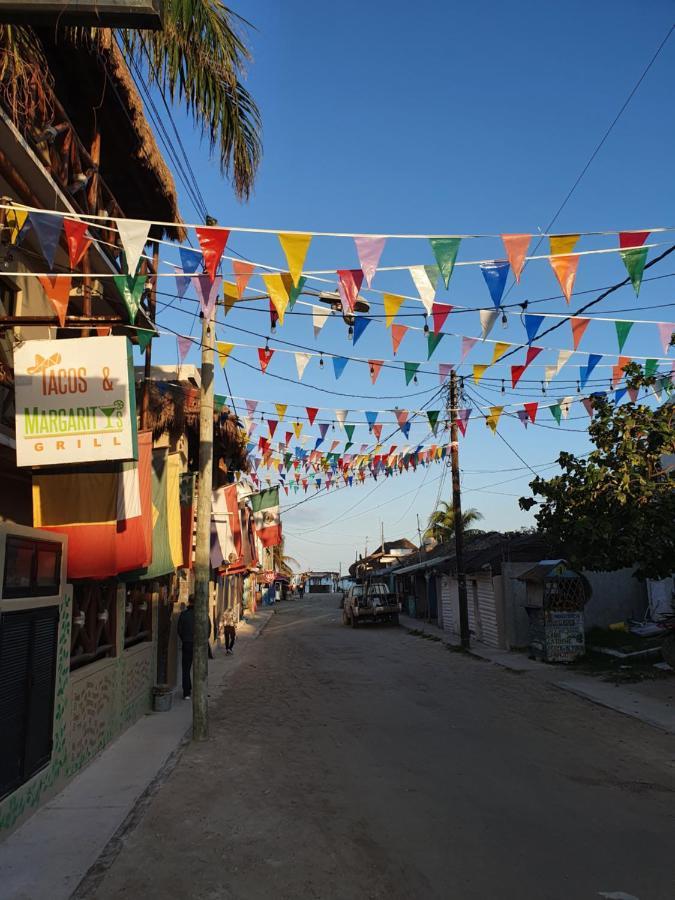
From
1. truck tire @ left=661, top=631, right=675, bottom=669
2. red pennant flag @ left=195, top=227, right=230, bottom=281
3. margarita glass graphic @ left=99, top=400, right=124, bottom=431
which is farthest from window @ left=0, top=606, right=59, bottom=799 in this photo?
truck tire @ left=661, top=631, right=675, bottom=669

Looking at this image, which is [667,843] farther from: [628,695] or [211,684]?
[211,684]

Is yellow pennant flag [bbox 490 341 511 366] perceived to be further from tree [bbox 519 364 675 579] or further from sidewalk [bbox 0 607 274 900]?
sidewalk [bbox 0 607 274 900]

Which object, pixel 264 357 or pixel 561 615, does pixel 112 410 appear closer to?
pixel 264 357

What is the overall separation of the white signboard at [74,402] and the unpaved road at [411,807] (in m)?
3.64

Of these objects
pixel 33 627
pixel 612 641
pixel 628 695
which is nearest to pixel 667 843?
pixel 33 627

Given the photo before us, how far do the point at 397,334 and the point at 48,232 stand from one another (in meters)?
4.72

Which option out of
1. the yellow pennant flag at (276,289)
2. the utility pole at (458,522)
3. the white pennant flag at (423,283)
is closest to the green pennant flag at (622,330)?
the white pennant flag at (423,283)

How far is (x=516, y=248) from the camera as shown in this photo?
645 cm

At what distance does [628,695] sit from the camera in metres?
12.5

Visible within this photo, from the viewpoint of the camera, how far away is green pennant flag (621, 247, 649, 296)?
6.69 m

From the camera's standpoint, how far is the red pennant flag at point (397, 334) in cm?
926

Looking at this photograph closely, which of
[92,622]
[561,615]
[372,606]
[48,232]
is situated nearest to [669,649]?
[561,615]

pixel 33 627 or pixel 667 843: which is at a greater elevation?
pixel 33 627

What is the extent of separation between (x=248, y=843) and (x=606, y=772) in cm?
430
